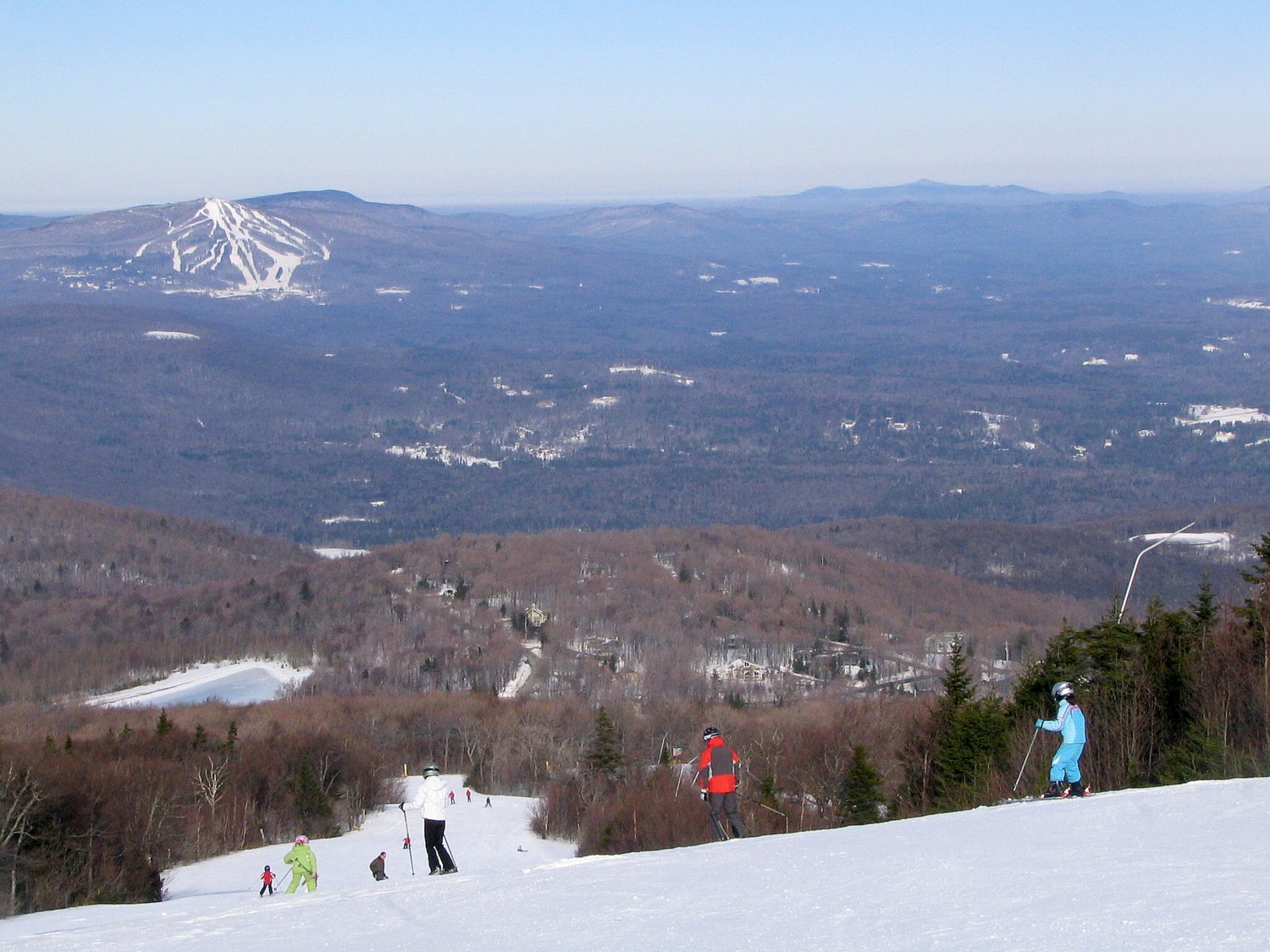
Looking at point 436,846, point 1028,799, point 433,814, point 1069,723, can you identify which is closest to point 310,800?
point 436,846

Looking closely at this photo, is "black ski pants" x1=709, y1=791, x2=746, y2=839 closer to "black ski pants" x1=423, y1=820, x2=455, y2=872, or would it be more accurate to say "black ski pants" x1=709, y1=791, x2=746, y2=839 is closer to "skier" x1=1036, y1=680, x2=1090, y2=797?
"black ski pants" x1=423, y1=820, x2=455, y2=872

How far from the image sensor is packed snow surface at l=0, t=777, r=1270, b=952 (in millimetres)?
10727

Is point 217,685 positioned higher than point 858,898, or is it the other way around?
point 858,898

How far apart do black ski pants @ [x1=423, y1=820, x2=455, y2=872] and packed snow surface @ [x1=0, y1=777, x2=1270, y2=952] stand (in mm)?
628

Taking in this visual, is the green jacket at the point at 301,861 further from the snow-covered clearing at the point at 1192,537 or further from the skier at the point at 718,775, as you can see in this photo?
the snow-covered clearing at the point at 1192,537

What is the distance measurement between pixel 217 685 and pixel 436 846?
69155 mm

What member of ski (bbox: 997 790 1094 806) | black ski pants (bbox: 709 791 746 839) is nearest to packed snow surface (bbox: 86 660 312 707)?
black ski pants (bbox: 709 791 746 839)

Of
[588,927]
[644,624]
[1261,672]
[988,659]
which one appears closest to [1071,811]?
[1261,672]

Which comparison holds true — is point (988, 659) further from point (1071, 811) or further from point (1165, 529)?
point (1071, 811)

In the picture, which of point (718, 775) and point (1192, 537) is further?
point (1192, 537)

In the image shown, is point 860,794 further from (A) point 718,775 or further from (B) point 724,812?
(A) point 718,775

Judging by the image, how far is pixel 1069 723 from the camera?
16.3 metres

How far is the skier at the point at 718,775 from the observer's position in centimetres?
1756

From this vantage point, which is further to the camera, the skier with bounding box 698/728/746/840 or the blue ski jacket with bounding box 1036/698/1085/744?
the skier with bounding box 698/728/746/840
